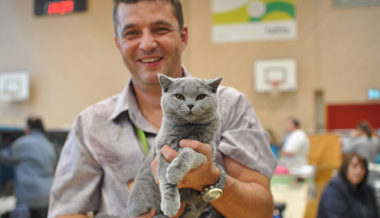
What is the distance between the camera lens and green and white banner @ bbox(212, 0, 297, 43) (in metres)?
6.48

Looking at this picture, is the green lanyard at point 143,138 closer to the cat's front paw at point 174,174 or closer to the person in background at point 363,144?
the cat's front paw at point 174,174

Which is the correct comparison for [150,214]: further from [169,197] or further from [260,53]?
[260,53]

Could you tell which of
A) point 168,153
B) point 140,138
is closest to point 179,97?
point 168,153

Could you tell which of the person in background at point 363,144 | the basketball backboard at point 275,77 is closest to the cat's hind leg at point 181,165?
the person in background at point 363,144

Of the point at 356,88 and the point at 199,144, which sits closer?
the point at 199,144

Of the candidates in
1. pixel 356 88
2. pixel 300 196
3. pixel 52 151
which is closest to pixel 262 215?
pixel 300 196

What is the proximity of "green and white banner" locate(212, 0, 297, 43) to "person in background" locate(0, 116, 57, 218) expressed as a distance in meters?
4.46

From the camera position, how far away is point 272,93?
22.6ft

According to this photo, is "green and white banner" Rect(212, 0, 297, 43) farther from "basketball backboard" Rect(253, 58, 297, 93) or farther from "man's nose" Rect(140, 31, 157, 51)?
"man's nose" Rect(140, 31, 157, 51)

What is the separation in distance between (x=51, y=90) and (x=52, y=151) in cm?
450

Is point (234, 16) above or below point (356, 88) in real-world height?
above

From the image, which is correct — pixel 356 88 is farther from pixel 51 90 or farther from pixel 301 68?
pixel 51 90

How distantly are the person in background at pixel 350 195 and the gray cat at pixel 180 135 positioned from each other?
2.43 meters

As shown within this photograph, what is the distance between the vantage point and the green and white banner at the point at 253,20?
Answer: 255 inches
